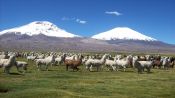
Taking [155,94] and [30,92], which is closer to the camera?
[30,92]

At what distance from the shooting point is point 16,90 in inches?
1081

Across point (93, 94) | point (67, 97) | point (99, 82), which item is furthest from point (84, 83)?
point (67, 97)

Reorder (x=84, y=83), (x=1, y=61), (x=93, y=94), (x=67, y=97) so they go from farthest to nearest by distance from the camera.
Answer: (x=1, y=61) → (x=84, y=83) → (x=93, y=94) → (x=67, y=97)

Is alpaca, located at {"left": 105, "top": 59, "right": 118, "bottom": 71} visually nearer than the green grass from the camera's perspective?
No

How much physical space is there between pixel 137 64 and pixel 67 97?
24.1 metres

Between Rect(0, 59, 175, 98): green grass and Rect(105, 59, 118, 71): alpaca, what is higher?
Rect(105, 59, 118, 71): alpaca

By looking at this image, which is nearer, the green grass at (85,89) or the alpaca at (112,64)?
the green grass at (85,89)

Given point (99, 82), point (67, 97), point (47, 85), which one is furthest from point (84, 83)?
point (67, 97)

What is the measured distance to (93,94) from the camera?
26.8m

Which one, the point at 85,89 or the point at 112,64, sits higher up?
the point at 112,64

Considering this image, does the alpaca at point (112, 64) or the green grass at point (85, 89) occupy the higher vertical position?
the alpaca at point (112, 64)

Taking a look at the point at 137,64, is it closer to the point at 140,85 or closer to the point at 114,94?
the point at 140,85

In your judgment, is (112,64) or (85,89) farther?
(112,64)

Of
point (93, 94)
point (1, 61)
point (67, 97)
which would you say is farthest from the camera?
point (1, 61)
